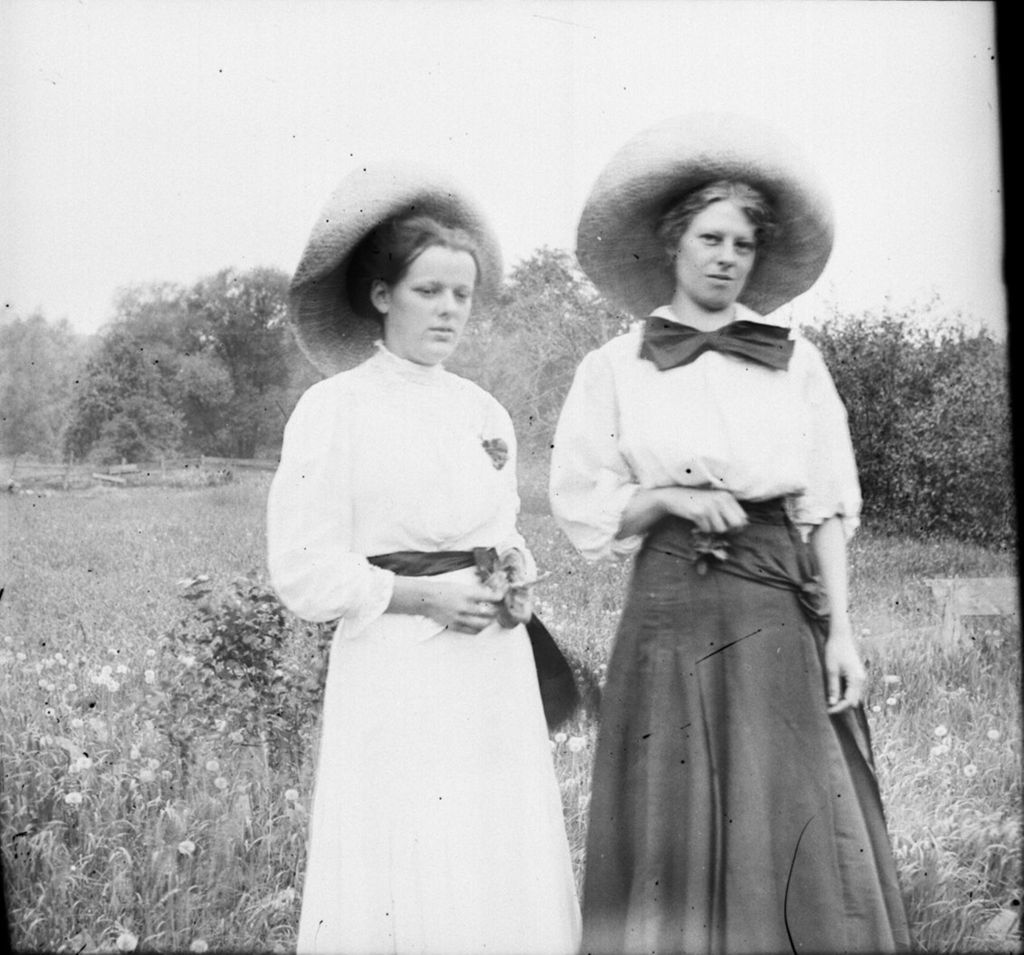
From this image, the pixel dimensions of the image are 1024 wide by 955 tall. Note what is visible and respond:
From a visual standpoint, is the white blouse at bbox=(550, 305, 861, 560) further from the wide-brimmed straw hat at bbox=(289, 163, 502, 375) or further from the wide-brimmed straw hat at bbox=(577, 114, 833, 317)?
the wide-brimmed straw hat at bbox=(289, 163, 502, 375)

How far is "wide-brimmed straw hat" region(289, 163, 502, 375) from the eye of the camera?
102 inches

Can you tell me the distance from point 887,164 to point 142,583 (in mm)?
2225

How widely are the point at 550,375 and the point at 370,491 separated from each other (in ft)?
1.84

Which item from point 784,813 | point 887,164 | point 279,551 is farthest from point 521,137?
point 784,813

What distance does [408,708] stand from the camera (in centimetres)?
249

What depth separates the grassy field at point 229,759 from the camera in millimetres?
2615

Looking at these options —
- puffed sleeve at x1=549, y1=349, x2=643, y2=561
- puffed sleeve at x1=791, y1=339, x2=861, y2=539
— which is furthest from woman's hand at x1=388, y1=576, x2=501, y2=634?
puffed sleeve at x1=791, y1=339, x2=861, y2=539

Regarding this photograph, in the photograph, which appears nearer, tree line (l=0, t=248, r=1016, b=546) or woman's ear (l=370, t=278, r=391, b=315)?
woman's ear (l=370, t=278, r=391, b=315)

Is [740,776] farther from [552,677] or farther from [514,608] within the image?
[514,608]

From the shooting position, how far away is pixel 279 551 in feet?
8.29

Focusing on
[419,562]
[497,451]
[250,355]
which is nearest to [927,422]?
[497,451]

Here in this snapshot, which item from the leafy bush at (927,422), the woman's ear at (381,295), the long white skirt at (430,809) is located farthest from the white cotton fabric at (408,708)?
the leafy bush at (927,422)

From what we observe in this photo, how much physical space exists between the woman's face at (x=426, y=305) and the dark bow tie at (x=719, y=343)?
0.47m

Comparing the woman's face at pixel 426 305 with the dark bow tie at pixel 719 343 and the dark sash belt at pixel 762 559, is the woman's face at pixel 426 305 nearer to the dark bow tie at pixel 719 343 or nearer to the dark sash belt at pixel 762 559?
the dark bow tie at pixel 719 343
